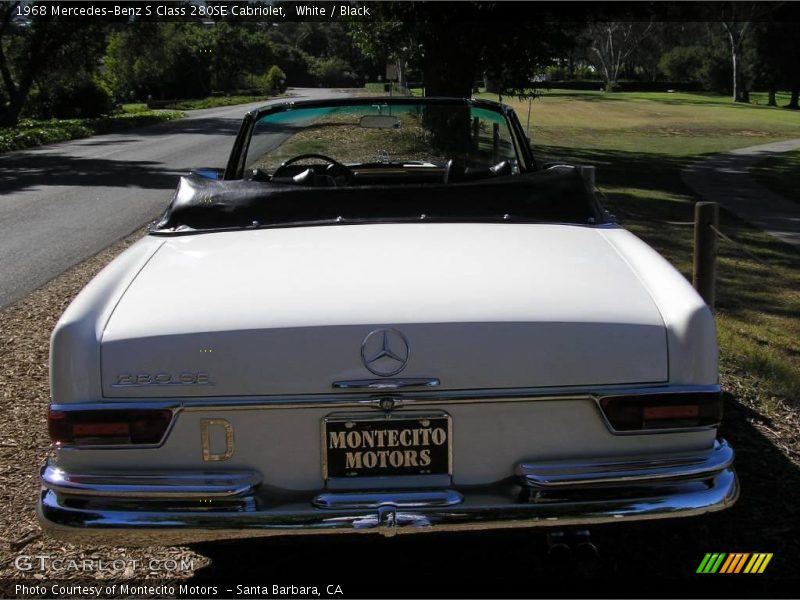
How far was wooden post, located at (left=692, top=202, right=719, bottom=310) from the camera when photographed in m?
5.62

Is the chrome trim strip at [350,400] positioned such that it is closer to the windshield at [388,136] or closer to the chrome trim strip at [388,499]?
the chrome trim strip at [388,499]

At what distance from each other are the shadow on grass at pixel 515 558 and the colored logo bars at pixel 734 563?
0.03 meters

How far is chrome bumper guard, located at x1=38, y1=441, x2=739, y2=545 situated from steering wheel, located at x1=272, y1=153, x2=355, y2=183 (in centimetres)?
213

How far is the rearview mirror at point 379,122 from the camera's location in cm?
481

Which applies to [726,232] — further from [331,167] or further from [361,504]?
[361,504]

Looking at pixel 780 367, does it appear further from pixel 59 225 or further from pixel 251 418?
pixel 59 225

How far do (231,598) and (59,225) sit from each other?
10.8 metres

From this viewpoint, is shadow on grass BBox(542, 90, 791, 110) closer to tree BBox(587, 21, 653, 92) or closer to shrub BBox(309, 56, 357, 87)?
tree BBox(587, 21, 653, 92)

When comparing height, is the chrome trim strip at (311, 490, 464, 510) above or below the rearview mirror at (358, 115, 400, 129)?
below

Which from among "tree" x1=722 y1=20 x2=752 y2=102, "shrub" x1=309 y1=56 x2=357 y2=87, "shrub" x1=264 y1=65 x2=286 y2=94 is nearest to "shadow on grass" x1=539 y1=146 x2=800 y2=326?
"tree" x1=722 y1=20 x2=752 y2=102

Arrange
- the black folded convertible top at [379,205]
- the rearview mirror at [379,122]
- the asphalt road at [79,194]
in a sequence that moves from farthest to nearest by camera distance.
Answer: the asphalt road at [79,194]
the rearview mirror at [379,122]
the black folded convertible top at [379,205]

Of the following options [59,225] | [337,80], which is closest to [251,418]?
[59,225]

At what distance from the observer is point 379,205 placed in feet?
12.1

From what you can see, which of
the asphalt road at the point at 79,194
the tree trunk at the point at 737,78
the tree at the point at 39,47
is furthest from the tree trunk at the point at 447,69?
the tree trunk at the point at 737,78
